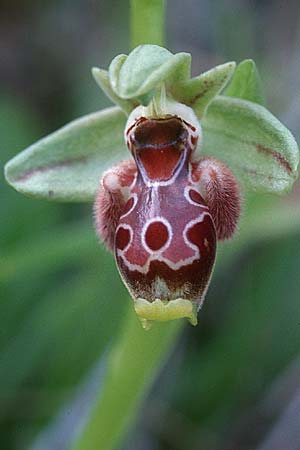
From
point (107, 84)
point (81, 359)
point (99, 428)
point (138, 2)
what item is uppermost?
point (138, 2)

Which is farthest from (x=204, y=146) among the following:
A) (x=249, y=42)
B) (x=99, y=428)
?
(x=249, y=42)

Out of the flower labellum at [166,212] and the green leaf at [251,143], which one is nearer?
the flower labellum at [166,212]

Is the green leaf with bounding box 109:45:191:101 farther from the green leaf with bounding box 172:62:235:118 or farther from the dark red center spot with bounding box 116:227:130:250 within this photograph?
the dark red center spot with bounding box 116:227:130:250

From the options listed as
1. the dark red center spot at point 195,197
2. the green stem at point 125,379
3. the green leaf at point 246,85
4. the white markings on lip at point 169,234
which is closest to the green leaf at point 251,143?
the green leaf at point 246,85

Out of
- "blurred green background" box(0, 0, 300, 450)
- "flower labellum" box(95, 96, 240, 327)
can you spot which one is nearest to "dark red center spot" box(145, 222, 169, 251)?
"flower labellum" box(95, 96, 240, 327)

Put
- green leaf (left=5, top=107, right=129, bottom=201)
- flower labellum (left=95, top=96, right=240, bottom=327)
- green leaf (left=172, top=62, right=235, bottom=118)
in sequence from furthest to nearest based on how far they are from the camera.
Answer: green leaf (left=5, top=107, right=129, bottom=201), green leaf (left=172, top=62, right=235, bottom=118), flower labellum (left=95, top=96, right=240, bottom=327)

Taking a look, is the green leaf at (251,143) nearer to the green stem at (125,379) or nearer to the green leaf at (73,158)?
the green leaf at (73,158)

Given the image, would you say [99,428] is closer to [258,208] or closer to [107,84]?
[258,208]
